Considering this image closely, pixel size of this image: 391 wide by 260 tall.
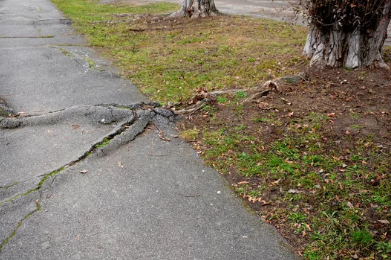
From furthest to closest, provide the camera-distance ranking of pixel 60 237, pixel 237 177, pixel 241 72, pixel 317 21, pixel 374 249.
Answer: pixel 241 72 → pixel 317 21 → pixel 237 177 → pixel 60 237 → pixel 374 249

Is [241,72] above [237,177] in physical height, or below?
above

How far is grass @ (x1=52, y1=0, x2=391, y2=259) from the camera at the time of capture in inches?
125

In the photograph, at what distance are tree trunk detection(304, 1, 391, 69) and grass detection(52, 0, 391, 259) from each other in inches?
23.0

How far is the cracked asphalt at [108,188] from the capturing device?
303 centimetres

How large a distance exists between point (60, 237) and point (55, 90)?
163 inches

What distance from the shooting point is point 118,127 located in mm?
4969

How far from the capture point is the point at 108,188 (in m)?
3.80

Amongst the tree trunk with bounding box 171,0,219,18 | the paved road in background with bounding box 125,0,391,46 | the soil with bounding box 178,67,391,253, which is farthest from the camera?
the paved road in background with bounding box 125,0,391,46

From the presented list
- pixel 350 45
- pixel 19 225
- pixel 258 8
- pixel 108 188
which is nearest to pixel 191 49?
pixel 350 45

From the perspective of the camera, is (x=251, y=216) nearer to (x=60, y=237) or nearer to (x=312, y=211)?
(x=312, y=211)

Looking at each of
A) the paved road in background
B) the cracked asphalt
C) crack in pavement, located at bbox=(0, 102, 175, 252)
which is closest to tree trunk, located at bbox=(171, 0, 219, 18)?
the paved road in background

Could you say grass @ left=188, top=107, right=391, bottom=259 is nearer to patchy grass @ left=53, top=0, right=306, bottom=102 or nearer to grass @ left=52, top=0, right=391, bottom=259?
grass @ left=52, top=0, right=391, bottom=259

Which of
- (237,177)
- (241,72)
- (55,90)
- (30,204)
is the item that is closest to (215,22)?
(241,72)

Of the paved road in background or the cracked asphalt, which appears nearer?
the cracked asphalt
